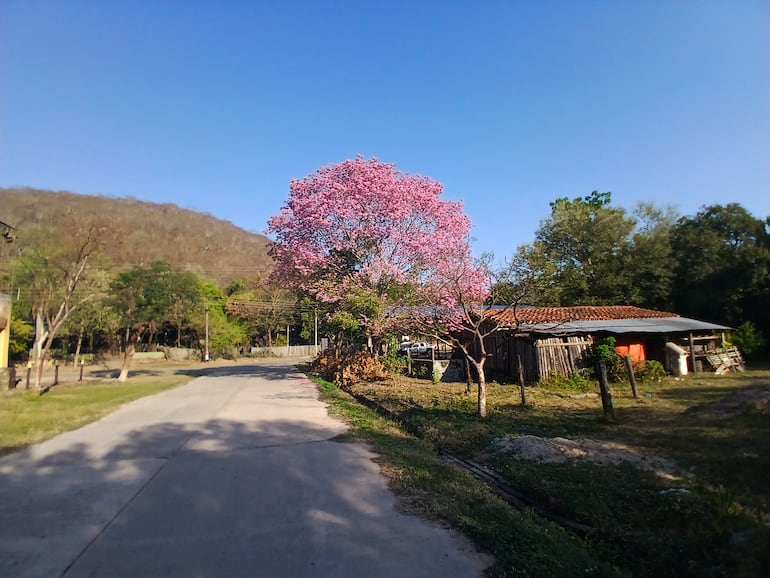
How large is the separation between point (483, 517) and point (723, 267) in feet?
87.9

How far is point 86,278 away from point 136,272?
30.9ft

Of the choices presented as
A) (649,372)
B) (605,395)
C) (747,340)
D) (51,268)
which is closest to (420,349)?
(649,372)

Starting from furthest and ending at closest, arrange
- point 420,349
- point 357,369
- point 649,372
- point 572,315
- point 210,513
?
point 420,349, point 572,315, point 357,369, point 649,372, point 210,513

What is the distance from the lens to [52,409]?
14617 mm

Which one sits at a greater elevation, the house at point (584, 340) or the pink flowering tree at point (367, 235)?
the pink flowering tree at point (367, 235)

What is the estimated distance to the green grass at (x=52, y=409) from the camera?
10.5m

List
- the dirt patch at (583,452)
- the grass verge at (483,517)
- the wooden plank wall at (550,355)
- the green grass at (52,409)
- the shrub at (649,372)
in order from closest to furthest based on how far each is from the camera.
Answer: the grass verge at (483,517) → the dirt patch at (583,452) → the green grass at (52,409) → the shrub at (649,372) → the wooden plank wall at (550,355)

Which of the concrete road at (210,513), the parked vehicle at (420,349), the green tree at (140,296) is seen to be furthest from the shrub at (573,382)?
the green tree at (140,296)

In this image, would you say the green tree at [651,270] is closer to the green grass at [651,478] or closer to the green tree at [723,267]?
the green tree at [723,267]

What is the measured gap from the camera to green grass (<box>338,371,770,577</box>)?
4203 millimetres

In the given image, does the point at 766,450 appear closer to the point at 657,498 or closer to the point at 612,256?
the point at 657,498

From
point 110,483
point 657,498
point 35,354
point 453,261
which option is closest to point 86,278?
point 35,354

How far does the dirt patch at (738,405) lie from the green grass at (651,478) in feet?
0.40

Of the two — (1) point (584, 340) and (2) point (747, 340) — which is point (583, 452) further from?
(2) point (747, 340)
